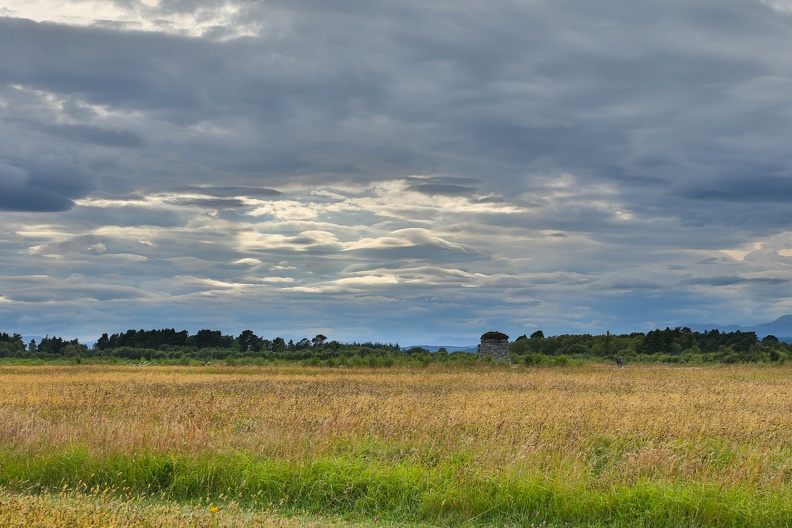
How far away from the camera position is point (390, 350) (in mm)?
82938

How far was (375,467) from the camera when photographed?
1043cm

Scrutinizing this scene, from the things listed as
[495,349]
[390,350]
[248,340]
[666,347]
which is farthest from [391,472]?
[248,340]

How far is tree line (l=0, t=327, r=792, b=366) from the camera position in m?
63.9

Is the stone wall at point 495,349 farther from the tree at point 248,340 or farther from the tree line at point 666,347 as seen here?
the tree at point 248,340

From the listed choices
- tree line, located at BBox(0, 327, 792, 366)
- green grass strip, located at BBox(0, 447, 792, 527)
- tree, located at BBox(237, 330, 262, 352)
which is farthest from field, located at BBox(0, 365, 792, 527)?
tree, located at BBox(237, 330, 262, 352)

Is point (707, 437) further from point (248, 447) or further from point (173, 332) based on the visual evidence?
point (173, 332)

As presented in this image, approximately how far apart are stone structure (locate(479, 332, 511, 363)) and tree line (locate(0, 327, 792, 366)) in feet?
3.85

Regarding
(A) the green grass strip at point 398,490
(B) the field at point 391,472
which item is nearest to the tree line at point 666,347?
(B) the field at point 391,472

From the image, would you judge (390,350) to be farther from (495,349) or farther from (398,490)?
(398,490)

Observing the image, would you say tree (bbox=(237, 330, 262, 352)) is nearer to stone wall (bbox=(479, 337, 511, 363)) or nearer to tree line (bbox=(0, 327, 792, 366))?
tree line (bbox=(0, 327, 792, 366))

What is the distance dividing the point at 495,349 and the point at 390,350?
22310 mm

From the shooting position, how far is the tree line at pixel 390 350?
63.9m

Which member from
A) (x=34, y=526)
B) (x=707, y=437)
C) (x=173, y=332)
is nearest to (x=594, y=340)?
(x=173, y=332)

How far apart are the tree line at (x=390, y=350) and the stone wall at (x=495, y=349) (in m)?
1.12
